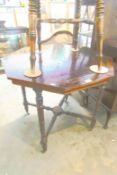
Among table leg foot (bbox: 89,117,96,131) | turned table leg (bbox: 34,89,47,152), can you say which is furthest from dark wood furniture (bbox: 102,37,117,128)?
turned table leg (bbox: 34,89,47,152)

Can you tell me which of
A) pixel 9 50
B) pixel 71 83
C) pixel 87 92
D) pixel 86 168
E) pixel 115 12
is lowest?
pixel 86 168

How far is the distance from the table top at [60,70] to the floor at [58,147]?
547mm

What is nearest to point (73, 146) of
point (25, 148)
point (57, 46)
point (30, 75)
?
point (25, 148)

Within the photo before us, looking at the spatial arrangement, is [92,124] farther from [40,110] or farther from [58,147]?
[40,110]

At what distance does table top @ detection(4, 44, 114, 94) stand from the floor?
547 mm

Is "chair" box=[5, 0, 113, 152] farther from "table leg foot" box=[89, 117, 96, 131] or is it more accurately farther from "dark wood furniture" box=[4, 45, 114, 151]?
"table leg foot" box=[89, 117, 96, 131]

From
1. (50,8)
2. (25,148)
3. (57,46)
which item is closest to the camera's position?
(25,148)

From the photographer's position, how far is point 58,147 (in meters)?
1.30

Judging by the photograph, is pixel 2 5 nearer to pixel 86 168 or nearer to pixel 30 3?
pixel 30 3

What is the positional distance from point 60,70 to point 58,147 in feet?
1.94

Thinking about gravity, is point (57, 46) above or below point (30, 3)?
below

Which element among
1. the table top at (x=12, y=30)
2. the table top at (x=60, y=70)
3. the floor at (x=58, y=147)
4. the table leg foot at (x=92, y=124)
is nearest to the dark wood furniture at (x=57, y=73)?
the table top at (x=60, y=70)

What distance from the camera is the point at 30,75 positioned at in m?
0.95

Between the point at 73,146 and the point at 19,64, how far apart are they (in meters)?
0.70
